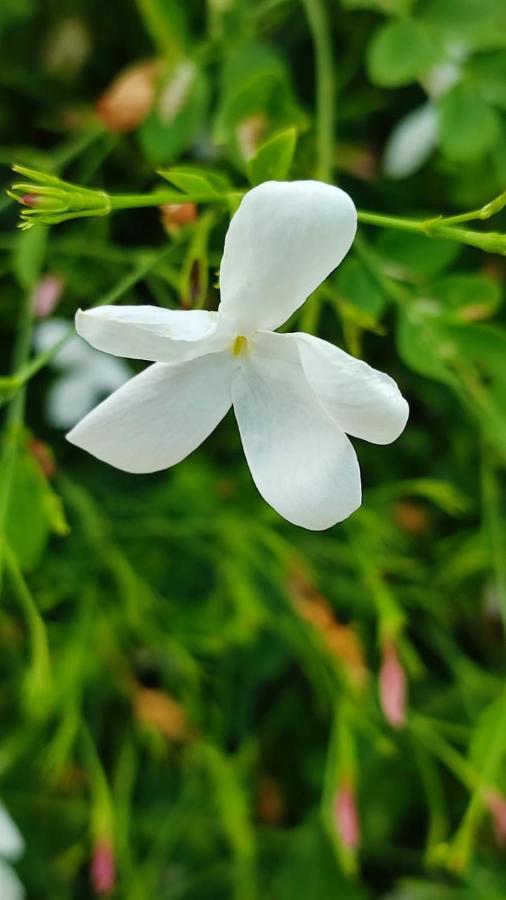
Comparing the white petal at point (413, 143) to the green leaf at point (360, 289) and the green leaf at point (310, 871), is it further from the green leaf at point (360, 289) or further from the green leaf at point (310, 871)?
the green leaf at point (310, 871)

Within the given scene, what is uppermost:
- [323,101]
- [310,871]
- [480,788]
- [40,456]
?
[323,101]

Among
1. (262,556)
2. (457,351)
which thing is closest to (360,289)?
(457,351)

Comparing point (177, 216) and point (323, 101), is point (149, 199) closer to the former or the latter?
point (177, 216)

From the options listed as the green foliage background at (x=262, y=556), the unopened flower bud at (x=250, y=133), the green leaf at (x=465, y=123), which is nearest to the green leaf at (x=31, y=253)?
the green foliage background at (x=262, y=556)

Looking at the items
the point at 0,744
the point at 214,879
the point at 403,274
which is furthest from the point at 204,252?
the point at 214,879

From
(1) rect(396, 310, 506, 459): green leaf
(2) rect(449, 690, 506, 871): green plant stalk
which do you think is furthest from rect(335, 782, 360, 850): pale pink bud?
(1) rect(396, 310, 506, 459): green leaf

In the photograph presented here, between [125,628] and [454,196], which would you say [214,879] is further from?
[454,196]
